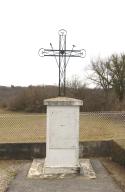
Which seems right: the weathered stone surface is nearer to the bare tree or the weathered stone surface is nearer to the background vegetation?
the background vegetation

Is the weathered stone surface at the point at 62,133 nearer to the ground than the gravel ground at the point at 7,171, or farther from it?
farther from it

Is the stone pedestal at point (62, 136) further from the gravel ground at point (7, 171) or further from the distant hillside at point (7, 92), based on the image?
the distant hillside at point (7, 92)

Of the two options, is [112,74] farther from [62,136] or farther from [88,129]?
[62,136]

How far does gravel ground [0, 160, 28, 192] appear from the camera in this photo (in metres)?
9.14

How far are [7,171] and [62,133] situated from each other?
196cm

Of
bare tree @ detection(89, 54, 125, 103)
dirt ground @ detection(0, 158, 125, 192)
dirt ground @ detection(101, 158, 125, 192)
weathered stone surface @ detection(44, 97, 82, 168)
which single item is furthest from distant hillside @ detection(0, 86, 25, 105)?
weathered stone surface @ detection(44, 97, 82, 168)

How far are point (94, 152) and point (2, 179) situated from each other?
4.27 metres

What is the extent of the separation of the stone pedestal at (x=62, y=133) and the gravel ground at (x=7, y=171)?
3.26ft

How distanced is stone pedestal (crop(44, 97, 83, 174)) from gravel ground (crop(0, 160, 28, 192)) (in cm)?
99

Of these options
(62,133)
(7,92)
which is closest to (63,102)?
(62,133)

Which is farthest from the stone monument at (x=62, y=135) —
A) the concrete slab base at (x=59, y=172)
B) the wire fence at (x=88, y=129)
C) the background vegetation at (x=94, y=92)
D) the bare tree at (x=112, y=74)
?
the bare tree at (x=112, y=74)

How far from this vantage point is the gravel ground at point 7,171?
9.14 metres

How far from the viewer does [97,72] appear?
39.4 m

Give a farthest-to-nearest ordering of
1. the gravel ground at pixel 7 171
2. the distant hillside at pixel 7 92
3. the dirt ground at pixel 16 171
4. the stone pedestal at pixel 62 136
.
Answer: the distant hillside at pixel 7 92 → the stone pedestal at pixel 62 136 → the dirt ground at pixel 16 171 → the gravel ground at pixel 7 171
